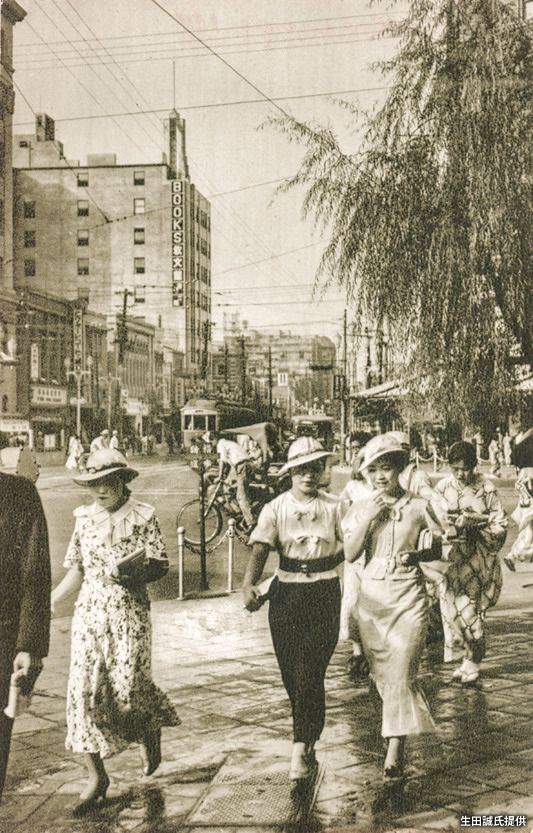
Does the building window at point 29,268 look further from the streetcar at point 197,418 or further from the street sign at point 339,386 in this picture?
the street sign at point 339,386

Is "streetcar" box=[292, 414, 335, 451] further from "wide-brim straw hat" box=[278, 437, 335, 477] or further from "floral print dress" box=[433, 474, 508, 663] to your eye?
"wide-brim straw hat" box=[278, 437, 335, 477]

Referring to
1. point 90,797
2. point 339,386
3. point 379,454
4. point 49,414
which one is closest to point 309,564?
point 379,454

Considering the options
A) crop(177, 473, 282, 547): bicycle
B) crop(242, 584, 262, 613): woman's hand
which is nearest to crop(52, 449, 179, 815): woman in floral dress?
crop(242, 584, 262, 613): woman's hand

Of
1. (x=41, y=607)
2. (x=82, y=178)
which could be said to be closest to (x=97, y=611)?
(x=41, y=607)

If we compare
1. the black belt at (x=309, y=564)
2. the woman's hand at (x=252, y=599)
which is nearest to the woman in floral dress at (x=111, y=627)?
the woman's hand at (x=252, y=599)

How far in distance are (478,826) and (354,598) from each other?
278 centimetres

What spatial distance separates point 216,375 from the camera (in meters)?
10.5

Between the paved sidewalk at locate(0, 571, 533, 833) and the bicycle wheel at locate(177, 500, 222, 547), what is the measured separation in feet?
15.8

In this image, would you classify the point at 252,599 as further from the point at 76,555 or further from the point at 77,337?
the point at 77,337

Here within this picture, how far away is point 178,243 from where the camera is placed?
6.91 m

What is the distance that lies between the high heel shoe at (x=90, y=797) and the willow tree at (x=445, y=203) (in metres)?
3.44

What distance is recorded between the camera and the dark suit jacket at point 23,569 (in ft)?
9.21

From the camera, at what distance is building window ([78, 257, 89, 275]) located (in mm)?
6605

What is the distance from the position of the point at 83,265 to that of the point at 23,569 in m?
4.34
